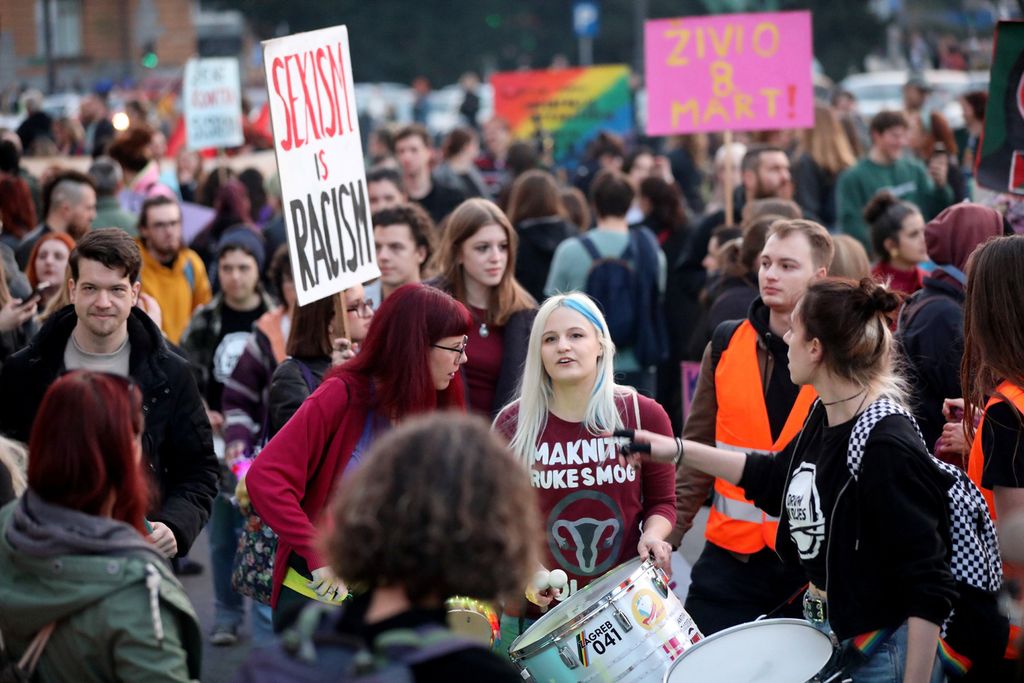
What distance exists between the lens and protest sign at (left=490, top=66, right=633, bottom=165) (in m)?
16.9

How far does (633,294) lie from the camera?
30.3 feet

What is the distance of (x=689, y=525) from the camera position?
17.1 ft

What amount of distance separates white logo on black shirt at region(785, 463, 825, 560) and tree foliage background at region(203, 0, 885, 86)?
4410cm

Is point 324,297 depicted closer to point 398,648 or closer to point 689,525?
point 689,525

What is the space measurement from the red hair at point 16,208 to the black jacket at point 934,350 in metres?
6.12

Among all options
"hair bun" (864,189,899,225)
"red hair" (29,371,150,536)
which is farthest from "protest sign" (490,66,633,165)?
"red hair" (29,371,150,536)

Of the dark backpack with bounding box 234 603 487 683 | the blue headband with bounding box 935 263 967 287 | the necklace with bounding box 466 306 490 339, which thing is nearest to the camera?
the dark backpack with bounding box 234 603 487 683

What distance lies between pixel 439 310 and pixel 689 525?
138 centimetres

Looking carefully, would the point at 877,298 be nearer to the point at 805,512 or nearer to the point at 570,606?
the point at 805,512

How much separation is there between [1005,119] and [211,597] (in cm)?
489

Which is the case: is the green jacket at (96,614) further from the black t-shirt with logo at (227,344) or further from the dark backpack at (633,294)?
the dark backpack at (633,294)

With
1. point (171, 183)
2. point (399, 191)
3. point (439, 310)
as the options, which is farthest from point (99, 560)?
point (171, 183)

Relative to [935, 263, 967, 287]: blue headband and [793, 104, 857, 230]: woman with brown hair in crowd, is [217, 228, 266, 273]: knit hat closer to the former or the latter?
[935, 263, 967, 287]: blue headband

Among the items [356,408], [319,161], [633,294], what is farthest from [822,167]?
[356,408]
